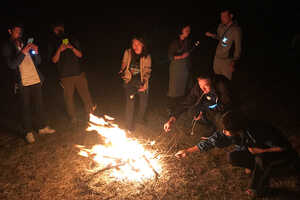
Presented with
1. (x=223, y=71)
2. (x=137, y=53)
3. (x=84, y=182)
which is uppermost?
(x=137, y=53)

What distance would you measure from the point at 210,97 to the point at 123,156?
2.18 metres

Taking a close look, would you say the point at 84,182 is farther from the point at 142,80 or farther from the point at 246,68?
the point at 246,68

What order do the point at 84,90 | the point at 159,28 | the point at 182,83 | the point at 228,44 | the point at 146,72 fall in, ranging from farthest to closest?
1. the point at 159,28
2. the point at 182,83
3. the point at 84,90
4. the point at 228,44
5. the point at 146,72

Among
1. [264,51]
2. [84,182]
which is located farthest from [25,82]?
[264,51]

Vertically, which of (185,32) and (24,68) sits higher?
(185,32)

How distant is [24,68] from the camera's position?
5043 millimetres

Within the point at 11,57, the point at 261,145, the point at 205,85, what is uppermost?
the point at 11,57

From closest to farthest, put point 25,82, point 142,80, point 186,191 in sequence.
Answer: point 186,191 < point 25,82 < point 142,80

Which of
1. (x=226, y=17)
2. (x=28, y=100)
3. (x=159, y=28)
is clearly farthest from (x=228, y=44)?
(x=159, y=28)

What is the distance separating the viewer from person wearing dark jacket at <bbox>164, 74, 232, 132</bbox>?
5.22 meters

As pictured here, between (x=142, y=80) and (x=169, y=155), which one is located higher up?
(x=142, y=80)

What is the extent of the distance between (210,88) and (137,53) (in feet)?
5.48

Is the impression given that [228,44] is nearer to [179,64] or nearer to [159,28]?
[179,64]

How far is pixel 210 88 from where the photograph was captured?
5.32 meters
